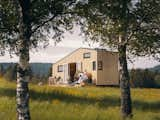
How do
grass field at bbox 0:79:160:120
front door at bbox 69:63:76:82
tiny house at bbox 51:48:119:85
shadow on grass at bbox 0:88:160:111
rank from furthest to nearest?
front door at bbox 69:63:76:82, tiny house at bbox 51:48:119:85, shadow on grass at bbox 0:88:160:111, grass field at bbox 0:79:160:120

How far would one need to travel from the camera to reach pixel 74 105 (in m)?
30.6

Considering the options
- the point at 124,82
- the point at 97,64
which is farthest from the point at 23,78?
the point at 97,64

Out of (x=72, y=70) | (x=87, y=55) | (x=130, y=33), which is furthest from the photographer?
(x=72, y=70)

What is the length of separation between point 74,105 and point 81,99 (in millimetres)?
3776

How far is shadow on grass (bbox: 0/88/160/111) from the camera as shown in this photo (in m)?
32.7

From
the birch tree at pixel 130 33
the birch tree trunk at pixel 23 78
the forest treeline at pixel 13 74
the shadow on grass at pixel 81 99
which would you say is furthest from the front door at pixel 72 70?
the birch tree trunk at pixel 23 78

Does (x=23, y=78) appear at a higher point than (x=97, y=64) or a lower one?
lower

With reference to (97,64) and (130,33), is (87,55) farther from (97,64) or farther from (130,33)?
(130,33)

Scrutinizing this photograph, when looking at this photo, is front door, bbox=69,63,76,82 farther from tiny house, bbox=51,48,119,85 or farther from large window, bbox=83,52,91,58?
large window, bbox=83,52,91,58

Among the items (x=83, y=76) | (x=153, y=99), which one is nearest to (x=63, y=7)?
(x=153, y=99)

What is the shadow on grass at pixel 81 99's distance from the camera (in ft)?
107

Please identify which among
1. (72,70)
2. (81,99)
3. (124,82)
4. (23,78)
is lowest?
(81,99)

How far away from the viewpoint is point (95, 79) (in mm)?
→ 56000

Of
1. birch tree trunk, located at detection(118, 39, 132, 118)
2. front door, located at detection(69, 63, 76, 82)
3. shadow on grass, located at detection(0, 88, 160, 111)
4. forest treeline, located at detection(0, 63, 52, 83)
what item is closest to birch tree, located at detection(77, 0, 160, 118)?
birch tree trunk, located at detection(118, 39, 132, 118)
